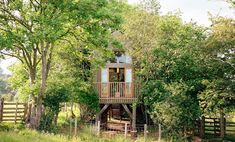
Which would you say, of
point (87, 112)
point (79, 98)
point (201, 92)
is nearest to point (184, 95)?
point (201, 92)

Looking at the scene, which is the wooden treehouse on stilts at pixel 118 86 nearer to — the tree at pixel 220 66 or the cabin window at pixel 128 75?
the cabin window at pixel 128 75

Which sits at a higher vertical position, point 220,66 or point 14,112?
point 220,66

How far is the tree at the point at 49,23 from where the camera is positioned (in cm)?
1532

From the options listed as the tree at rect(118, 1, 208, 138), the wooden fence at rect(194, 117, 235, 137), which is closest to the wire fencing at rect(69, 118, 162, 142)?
the tree at rect(118, 1, 208, 138)

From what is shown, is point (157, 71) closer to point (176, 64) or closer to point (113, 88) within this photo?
point (176, 64)

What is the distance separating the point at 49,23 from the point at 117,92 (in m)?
8.25

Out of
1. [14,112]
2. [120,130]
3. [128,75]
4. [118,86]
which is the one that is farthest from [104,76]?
[14,112]

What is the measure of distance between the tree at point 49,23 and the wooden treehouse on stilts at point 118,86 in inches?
191

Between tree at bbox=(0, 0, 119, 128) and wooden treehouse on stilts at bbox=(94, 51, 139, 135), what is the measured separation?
15.9ft

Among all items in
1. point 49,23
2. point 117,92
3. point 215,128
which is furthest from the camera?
point 117,92

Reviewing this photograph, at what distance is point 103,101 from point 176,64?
528cm

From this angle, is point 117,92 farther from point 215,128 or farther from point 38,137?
point 38,137

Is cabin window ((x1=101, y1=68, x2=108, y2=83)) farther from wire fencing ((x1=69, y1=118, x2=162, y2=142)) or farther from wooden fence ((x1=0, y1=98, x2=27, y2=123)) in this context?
wooden fence ((x1=0, y1=98, x2=27, y2=123))

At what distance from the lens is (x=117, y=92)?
866 inches
